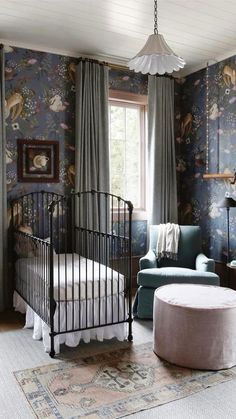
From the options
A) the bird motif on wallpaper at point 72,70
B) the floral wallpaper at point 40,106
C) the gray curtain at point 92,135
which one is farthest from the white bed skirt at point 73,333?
the bird motif on wallpaper at point 72,70

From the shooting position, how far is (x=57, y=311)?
2717mm

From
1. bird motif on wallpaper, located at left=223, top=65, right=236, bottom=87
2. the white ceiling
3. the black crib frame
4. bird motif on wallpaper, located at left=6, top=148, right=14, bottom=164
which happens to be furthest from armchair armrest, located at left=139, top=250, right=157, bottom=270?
the white ceiling

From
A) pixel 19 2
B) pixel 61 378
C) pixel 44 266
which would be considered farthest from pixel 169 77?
pixel 61 378

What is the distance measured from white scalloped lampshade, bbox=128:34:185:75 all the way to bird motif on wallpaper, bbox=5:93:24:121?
159 cm

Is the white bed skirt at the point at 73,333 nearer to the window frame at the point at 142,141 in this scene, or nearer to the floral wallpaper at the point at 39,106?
the floral wallpaper at the point at 39,106

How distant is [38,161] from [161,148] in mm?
1539

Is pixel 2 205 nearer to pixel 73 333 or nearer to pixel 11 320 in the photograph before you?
pixel 11 320

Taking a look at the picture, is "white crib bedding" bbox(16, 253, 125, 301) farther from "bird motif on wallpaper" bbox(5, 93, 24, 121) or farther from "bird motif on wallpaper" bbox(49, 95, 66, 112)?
"bird motif on wallpaper" bbox(49, 95, 66, 112)

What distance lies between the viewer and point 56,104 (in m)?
4.08

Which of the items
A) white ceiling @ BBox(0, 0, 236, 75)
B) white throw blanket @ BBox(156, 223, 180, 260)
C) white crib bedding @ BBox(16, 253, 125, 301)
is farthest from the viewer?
white throw blanket @ BBox(156, 223, 180, 260)

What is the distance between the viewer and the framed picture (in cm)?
390

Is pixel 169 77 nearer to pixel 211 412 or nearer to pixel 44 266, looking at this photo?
pixel 44 266

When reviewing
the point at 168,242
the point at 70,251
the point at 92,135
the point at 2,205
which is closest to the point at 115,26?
the point at 92,135

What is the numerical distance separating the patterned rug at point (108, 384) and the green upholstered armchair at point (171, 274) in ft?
2.37
